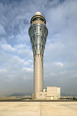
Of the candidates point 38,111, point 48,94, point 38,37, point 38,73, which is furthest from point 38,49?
point 38,111

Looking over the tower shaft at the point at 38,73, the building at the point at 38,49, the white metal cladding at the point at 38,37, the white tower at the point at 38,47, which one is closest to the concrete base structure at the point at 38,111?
the building at the point at 38,49

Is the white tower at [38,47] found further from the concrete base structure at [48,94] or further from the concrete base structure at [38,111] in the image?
the concrete base structure at [38,111]

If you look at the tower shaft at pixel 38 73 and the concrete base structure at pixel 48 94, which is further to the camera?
the tower shaft at pixel 38 73

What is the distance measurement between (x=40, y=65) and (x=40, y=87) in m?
21.0

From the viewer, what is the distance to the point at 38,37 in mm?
94812

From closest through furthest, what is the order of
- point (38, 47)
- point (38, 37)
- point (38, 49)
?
point (38, 47), point (38, 49), point (38, 37)

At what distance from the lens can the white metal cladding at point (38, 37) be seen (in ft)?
308

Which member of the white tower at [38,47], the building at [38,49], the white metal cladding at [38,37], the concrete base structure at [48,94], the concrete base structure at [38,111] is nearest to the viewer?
the concrete base structure at [38,111]

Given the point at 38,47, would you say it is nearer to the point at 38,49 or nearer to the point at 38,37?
the point at 38,49

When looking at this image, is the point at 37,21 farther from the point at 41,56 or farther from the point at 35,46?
the point at 41,56

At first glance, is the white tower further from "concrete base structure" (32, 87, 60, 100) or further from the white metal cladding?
"concrete base structure" (32, 87, 60, 100)

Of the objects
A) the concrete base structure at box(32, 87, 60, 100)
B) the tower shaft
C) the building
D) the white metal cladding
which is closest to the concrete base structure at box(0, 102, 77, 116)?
the concrete base structure at box(32, 87, 60, 100)

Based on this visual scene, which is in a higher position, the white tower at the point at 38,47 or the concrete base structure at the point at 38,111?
the white tower at the point at 38,47

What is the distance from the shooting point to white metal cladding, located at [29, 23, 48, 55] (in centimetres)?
9394
